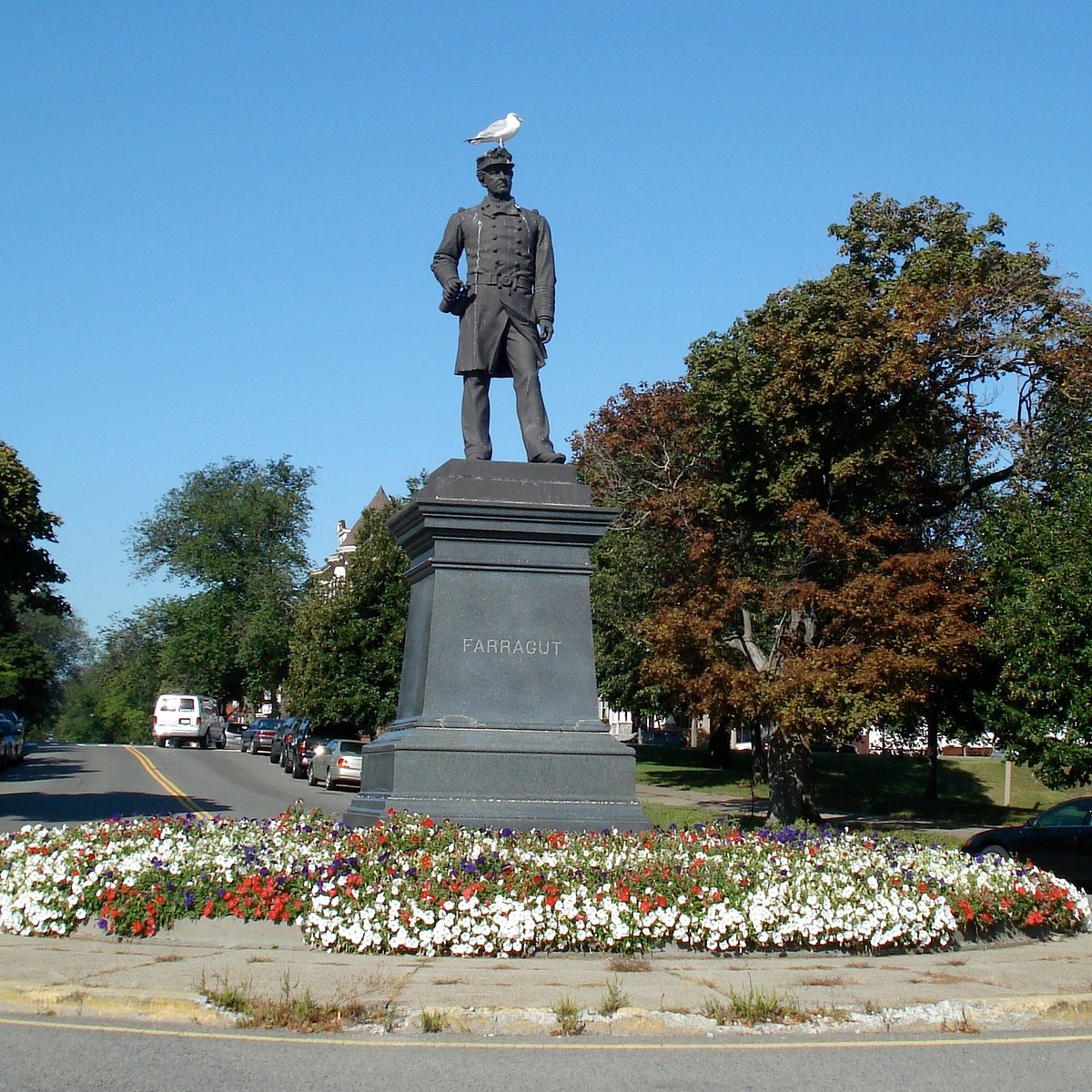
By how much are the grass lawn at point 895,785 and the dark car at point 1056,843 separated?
45.4 ft

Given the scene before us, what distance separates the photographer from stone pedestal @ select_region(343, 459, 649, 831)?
11359mm

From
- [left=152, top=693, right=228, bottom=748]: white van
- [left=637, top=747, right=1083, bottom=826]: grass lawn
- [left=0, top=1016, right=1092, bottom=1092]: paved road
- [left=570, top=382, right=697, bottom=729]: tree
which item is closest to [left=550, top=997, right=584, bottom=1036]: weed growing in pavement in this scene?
[left=0, top=1016, right=1092, bottom=1092]: paved road

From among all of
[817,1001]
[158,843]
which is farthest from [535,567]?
[817,1001]

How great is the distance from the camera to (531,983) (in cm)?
795

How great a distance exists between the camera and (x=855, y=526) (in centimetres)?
2883

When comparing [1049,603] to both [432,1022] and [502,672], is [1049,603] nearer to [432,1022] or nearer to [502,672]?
[502,672]

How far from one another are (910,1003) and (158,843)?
5.81 meters

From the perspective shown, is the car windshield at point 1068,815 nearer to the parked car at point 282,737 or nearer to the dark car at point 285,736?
the dark car at point 285,736

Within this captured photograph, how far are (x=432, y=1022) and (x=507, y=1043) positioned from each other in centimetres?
39

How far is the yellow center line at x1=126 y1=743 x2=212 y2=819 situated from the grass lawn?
35.6 ft

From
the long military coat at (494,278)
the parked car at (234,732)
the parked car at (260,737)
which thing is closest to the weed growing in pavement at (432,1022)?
the long military coat at (494,278)

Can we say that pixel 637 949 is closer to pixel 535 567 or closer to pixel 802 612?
pixel 535 567

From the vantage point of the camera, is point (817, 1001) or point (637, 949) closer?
point (817, 1001)

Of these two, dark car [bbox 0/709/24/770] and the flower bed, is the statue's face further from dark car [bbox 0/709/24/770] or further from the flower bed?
dark car [bbox 0/709/24/770]
